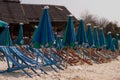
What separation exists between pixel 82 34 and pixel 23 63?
205 inches

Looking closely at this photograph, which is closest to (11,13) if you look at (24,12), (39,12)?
(24,12)

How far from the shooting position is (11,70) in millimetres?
10344

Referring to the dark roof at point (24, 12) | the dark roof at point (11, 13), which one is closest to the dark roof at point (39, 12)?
the dark roof at point (24, 12)

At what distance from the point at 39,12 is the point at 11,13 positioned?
15.6 ft

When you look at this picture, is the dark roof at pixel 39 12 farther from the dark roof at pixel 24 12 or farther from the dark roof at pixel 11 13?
the dark roof at pixel 11 13

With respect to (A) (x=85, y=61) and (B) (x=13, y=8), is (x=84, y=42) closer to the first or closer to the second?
(A) (x=85, y=61)

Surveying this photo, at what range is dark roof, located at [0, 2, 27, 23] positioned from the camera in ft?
71.2

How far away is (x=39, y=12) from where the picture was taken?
2697 centimetres

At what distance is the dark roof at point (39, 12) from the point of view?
85.0 feet

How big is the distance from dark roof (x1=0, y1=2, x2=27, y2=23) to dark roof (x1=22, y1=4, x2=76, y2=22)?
194 cm

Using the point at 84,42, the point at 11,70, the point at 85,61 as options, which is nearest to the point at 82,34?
the point at 84,42

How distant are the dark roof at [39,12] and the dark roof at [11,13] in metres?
1.94

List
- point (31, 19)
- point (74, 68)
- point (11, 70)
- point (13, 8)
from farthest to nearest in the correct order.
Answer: point (31, 19) < point (13, 8) < point (74, 68) < point (11, 70)

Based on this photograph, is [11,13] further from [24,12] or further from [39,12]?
[39,12]
